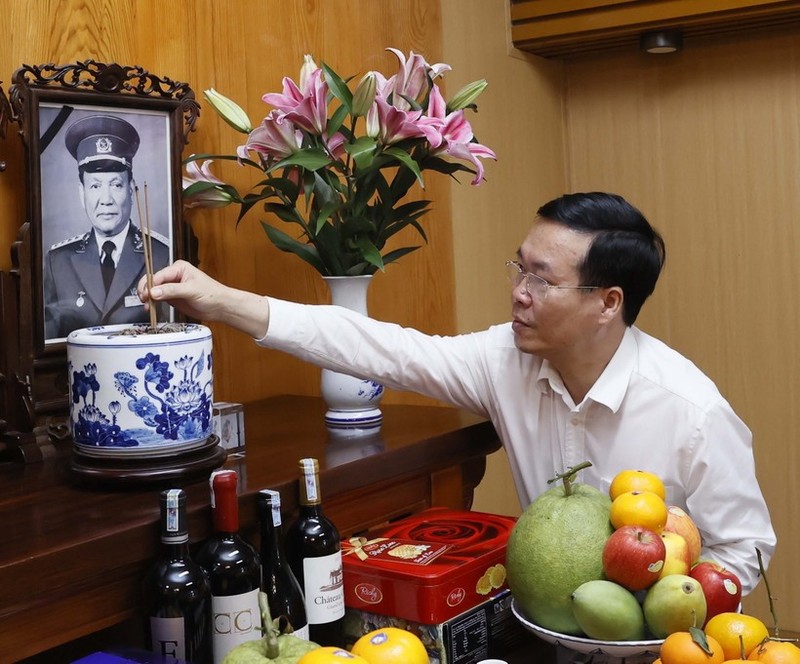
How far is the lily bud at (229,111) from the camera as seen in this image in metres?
1.99

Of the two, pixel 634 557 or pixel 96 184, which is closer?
pixel 634 557

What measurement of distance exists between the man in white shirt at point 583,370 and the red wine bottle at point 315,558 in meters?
0.38

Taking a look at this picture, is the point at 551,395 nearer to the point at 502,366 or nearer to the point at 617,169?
the point at 502,366

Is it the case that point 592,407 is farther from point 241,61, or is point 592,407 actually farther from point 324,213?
point 241,61

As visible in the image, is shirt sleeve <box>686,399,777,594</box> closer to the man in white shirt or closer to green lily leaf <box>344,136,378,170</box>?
the man in white shirt

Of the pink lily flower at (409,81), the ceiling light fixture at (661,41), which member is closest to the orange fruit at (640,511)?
the pink lily flower at (409,81)

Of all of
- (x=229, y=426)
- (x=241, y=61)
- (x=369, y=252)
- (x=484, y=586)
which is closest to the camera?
(x=484, y=586)

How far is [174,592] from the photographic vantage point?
1317 mm

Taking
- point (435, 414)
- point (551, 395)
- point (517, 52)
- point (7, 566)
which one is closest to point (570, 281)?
point (551, 395)

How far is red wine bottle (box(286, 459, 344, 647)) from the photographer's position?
58.4 inches

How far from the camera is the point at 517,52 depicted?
3.39m

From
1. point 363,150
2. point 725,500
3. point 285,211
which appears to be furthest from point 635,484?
point 285,211

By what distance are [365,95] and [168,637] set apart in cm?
104

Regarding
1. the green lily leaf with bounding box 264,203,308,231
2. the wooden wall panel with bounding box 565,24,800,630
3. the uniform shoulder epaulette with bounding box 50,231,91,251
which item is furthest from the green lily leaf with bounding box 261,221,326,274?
the wooden wall panel with bounding box 565,24,800,630
